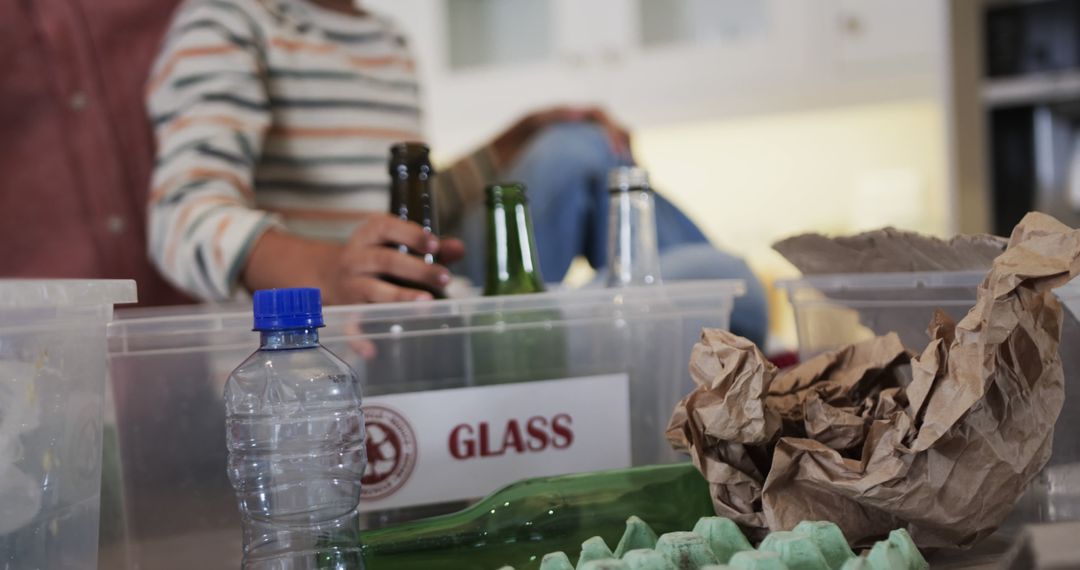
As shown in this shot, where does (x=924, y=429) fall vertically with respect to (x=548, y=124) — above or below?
below

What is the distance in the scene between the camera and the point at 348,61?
105 cm

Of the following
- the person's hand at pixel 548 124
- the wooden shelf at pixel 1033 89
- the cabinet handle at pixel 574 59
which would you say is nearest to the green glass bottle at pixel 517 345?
the person's hand at pixel 548 124

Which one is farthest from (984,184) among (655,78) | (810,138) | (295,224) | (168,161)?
(168,161)

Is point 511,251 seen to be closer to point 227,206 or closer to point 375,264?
point 375,264

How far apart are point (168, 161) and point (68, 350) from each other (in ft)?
1.60

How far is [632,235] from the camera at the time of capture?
68 cm

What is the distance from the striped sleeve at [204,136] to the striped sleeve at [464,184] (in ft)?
0.64

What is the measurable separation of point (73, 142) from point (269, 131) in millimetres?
225

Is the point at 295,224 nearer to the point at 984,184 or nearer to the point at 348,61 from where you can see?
the point at 348,61

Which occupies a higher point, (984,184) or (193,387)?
(984,184)

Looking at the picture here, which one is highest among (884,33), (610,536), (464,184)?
A: (884,33)

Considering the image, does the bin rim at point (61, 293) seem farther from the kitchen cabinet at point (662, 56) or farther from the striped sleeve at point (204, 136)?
the kitchen cabinet at point (662, 56)

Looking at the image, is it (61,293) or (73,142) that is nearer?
(61,293)

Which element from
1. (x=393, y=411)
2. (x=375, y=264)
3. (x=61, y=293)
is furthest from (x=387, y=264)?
(x=61, y=293)
